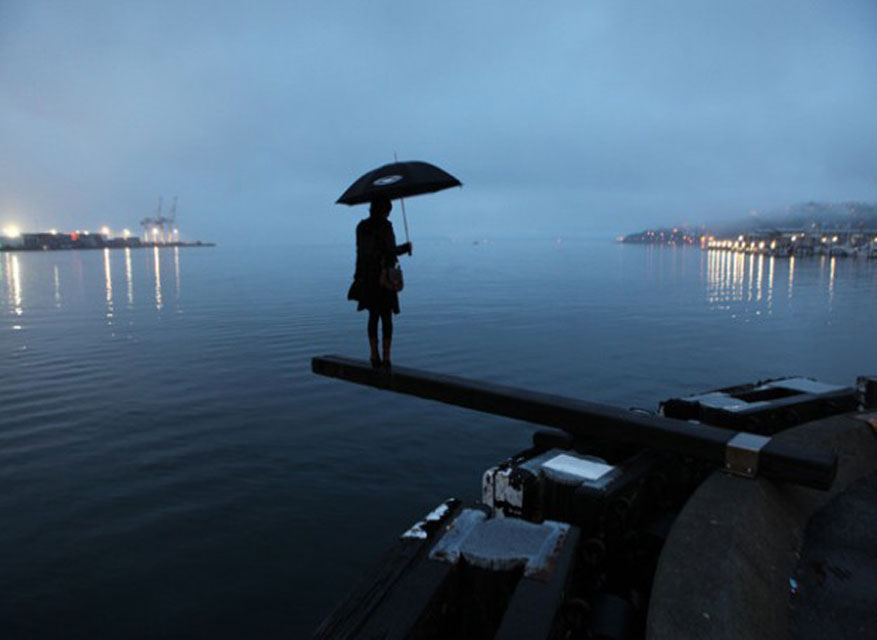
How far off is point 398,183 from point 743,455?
5.30 m

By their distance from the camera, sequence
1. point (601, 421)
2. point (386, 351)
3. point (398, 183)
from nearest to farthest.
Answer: point (601, 421)
point (398, 183)
point (386, 351)

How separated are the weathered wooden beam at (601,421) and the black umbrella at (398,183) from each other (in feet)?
8.24

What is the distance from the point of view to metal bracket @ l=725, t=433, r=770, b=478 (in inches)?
223

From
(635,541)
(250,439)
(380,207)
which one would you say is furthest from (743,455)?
(250,439)

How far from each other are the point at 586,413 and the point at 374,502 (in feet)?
18.6

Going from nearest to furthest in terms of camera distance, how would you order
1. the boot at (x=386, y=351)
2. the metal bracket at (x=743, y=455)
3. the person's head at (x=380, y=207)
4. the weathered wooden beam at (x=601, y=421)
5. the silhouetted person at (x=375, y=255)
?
the weathered wooden beam at (x=601, y=421), the metal bracket at (x=743, y=455), the person's head at (x=380, y=207), the silhouetted person at (x=375, y=255), the boot at (x=386, y=351)

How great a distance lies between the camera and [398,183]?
7.61m

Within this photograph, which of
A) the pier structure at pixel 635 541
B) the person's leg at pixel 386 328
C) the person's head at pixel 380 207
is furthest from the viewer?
the person's leg at pixel 386 328

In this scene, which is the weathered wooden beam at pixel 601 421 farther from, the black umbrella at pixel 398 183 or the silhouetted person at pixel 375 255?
the black umbrella at pixel 398 183

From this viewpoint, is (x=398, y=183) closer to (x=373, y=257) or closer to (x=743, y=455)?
(x=373, y=257)

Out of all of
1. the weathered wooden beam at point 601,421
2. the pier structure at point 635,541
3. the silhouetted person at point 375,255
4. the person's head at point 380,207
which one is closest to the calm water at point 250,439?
the weathered wooden beam at point 601,421

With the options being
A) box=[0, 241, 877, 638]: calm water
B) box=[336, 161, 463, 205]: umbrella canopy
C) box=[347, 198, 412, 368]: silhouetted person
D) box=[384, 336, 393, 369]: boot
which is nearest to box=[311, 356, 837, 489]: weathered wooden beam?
box=[384, 336, 393, 369]: boot

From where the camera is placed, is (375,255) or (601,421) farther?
(375,255)

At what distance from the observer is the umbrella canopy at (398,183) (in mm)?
7656
